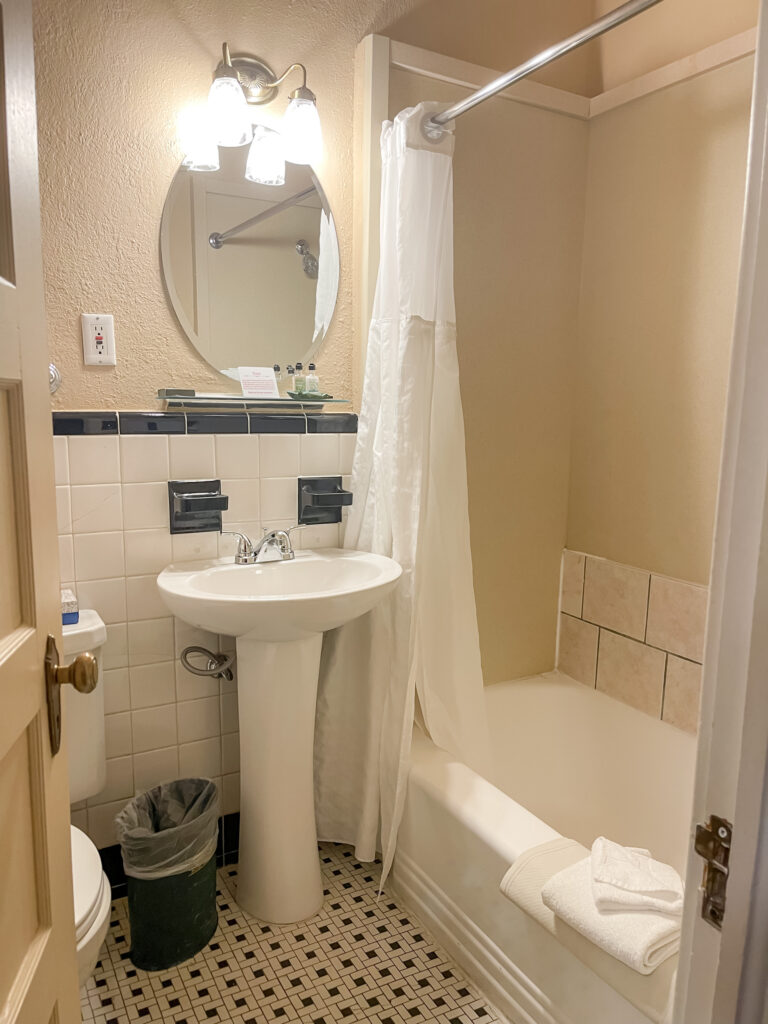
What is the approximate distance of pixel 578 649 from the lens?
2400 millimetres

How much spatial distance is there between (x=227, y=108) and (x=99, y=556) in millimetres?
1079

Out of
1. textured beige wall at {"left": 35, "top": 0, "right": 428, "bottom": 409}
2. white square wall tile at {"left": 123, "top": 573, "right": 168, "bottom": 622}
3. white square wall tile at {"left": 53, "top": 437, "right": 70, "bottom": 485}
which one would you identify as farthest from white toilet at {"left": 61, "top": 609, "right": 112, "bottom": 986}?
textured beige wall at {"left": 35, "top": 0, "right": 428, "bottom": 409}

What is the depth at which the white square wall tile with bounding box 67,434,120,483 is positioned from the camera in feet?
5.52

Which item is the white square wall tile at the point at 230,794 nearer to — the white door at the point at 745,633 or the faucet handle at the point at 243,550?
the faucet handle at the point at 243,550

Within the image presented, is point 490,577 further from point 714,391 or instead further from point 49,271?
point 49,271

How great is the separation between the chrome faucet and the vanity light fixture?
89 cm

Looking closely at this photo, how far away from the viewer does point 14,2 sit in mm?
675

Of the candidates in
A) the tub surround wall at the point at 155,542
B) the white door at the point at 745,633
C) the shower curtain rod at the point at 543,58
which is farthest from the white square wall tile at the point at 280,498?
the white door at the point at 745,633

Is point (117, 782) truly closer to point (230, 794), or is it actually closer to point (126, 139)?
point (230, 794)

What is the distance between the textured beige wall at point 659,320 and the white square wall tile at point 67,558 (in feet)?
4.99

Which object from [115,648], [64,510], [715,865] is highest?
[64,510]

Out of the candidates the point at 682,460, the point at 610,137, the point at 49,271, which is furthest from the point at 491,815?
the point at 610,137

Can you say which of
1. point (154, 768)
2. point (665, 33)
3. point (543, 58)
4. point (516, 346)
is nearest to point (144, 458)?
point (154, 768)

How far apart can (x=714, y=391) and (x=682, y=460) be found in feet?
0.67
